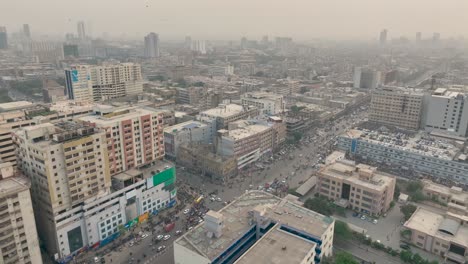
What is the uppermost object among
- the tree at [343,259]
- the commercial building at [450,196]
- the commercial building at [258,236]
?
the commercial building at [258,236]

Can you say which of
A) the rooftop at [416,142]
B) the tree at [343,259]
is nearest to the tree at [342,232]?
the tree at [343,259]

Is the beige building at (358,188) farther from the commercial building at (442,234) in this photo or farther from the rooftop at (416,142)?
the rooftop at (416,142)

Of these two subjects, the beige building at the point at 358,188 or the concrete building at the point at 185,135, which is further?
the concrete building at the point at 185,135

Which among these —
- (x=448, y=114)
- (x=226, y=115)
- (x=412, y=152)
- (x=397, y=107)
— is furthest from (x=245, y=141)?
(x=448, y=114)

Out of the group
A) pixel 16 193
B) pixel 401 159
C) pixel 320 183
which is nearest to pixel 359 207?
pixel 320 183

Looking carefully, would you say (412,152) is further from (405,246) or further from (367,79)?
(367,79)

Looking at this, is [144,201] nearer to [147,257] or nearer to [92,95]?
[147,257]
